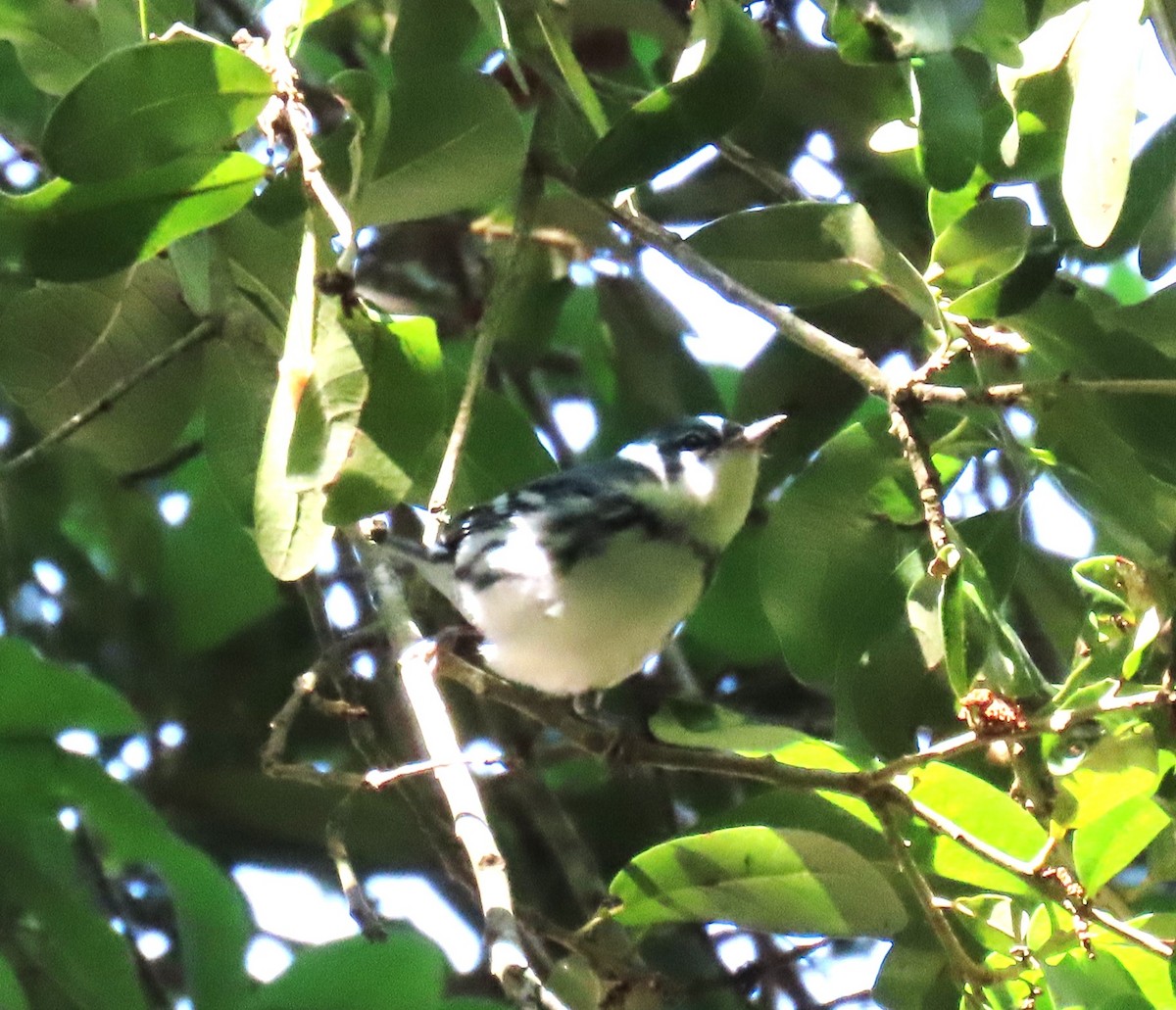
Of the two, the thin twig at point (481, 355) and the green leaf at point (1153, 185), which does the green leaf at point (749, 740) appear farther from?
the green leaf at point (1153, 185)

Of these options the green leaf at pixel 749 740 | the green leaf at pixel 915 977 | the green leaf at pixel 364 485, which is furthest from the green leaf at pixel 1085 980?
the green leaf at pixel 364 485

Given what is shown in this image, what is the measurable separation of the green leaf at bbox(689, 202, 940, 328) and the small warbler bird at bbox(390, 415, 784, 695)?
1.42ft

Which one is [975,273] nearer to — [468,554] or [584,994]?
[584,994]

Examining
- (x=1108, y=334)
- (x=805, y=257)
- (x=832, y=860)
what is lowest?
(x=832, y=860)

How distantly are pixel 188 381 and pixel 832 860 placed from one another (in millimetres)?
988

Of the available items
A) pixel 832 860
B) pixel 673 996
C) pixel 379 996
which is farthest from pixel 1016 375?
pixel 379 996

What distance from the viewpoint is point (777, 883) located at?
52.5 inches

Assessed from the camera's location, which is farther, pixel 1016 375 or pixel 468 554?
pixel 468 554

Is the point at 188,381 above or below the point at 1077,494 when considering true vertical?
above

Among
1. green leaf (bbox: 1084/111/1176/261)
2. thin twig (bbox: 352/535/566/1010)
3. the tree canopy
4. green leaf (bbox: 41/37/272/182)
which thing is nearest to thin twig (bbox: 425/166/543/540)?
the tree canopy

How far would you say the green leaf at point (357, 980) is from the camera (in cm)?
115

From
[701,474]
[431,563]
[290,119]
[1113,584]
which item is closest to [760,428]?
[701,474]

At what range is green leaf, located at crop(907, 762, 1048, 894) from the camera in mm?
1261

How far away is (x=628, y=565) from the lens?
6.85ft
